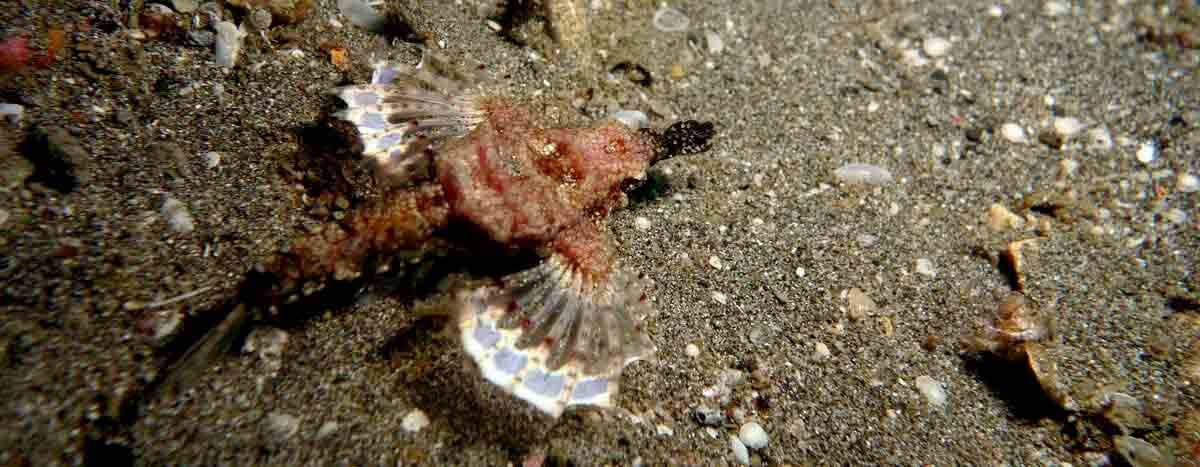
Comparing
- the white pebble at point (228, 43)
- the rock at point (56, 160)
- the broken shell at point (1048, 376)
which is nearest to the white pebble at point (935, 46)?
the broken shell at point (1048, 376)

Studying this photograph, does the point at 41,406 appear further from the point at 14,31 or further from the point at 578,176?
the point at 578,176

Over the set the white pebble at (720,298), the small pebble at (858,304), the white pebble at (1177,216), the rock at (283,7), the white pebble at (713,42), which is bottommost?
A: the small pebble at (858,304)

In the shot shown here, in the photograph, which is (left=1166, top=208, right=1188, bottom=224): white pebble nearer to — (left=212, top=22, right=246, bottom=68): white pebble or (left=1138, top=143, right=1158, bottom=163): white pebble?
(left=1138, top=143, right=1158, bottom=163): white pebble

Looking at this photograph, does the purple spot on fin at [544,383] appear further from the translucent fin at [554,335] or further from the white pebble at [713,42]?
the white pebble at [713,42]

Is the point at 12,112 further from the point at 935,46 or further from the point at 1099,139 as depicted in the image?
the point at 1099,139

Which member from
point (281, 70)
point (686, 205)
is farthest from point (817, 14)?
point (281, 70)

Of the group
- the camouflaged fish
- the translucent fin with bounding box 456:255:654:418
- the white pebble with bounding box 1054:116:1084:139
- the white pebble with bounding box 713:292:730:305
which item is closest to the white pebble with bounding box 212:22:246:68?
the camouflaged fish
